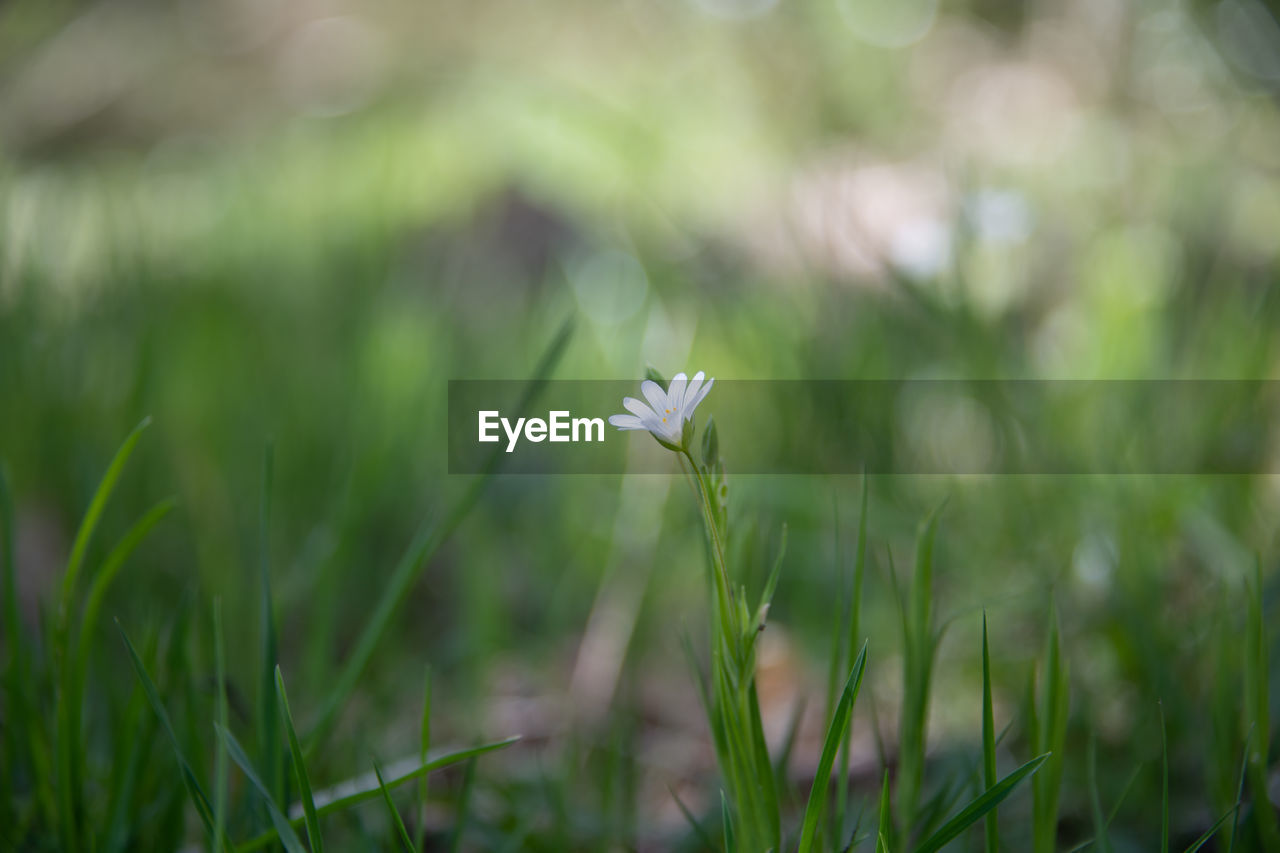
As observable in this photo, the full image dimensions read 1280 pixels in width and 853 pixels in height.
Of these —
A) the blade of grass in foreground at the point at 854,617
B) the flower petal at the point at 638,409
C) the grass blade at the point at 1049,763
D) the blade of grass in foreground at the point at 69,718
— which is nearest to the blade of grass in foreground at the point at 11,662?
the blade of grass in foreground at the point at 69,718

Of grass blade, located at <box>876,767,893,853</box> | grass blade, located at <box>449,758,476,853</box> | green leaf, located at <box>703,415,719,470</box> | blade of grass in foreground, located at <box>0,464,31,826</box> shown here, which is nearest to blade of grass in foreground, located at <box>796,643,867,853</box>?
grass blade, located at <box>876,767,893,853</box>

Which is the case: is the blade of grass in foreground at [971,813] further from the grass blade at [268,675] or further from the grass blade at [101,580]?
the grass blade at [101,580]

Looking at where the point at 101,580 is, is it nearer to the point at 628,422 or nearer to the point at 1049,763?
the point at 628,422

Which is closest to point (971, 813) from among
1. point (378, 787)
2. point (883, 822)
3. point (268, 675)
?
point (883, 822)

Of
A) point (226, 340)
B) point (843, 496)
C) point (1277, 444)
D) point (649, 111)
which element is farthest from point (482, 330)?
point (649, 111)

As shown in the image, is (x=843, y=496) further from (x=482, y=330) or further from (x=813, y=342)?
(x=482, y=330)
